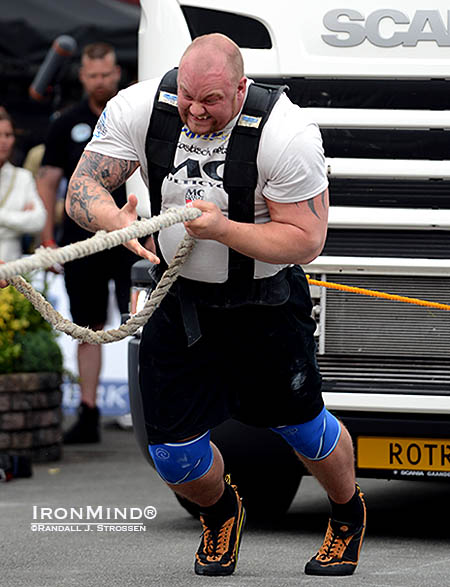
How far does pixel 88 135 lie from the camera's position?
9406mm

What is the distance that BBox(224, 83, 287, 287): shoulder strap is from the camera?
4703mm

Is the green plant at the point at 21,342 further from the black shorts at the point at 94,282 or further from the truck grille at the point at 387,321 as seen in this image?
the truck grille at the point at 387,321

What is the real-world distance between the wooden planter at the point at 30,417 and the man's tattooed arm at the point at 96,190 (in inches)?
158

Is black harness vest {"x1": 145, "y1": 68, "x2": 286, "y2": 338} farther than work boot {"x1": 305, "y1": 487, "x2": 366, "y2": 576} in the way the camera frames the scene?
Answer: No

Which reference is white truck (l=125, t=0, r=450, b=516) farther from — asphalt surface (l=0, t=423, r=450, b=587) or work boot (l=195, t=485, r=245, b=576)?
work boot (l=195, t=485, r=245, b=576)

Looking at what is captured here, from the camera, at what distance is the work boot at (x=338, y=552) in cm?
528

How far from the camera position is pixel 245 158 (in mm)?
4699

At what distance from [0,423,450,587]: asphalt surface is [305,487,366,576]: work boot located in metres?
0.05

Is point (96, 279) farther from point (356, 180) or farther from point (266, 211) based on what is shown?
point (266, 211)

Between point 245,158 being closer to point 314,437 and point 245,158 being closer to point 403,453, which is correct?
point 314,437

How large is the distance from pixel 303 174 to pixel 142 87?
68cm

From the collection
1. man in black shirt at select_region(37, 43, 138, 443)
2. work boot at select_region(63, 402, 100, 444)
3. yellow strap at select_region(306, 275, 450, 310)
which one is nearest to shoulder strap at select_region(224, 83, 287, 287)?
yellow strap at select_region(306, 275, 450, 310)

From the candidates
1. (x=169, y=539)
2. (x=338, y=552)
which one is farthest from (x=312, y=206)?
(x=169, y=539)

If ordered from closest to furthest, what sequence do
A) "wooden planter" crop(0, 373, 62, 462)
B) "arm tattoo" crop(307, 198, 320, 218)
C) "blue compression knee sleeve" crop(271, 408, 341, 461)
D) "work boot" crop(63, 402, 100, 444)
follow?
"arm tattoo" crop(307, 198, 320, 218) < "blue compression knee sleeve" crop(271, 408, 341, 461) < "wooden planter" crop(0, 373, 62, 462) < "work boot" crop(63, 402, 100, 444)
